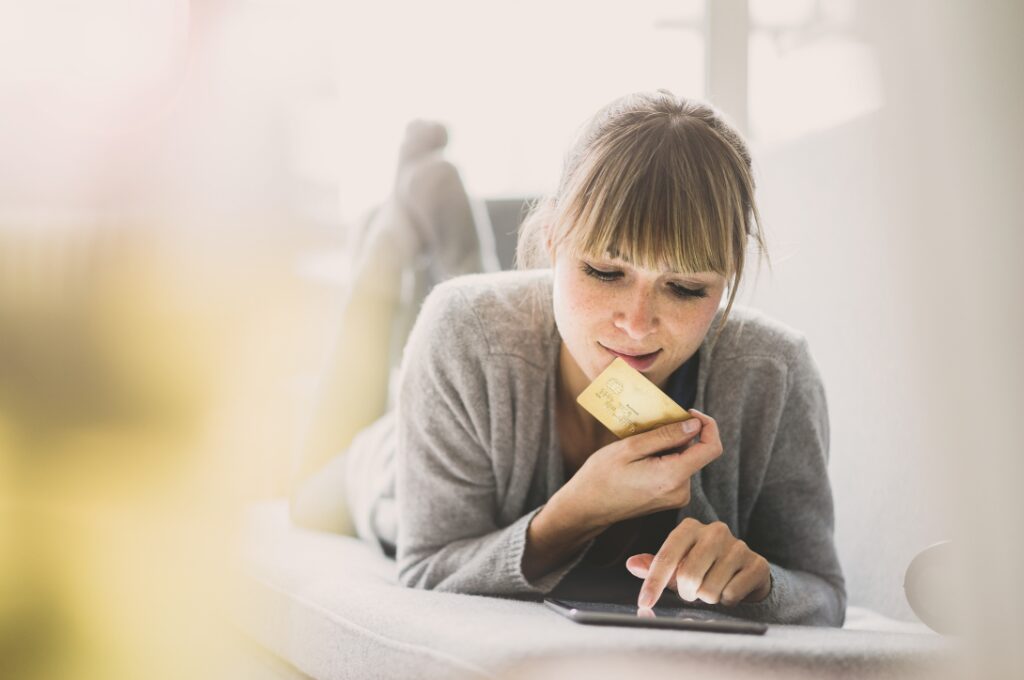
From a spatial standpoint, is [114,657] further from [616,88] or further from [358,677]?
[616,88]

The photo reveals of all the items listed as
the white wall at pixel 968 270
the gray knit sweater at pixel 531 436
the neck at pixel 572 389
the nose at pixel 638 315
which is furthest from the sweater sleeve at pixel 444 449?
the white wall at pixel 968 270

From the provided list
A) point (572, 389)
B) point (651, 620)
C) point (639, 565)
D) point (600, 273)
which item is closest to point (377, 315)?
point (572, 389)

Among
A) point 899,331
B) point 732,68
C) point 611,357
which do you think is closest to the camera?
point 611,357

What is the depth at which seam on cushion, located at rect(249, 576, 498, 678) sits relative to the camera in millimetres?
737

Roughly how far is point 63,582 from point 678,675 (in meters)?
1.22

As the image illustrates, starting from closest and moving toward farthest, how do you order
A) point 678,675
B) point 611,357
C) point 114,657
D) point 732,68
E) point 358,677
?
point 678,675 → point 358,677 → point 611,357 → point 114,657 → point 732,68

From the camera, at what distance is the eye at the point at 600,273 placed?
3.34ft

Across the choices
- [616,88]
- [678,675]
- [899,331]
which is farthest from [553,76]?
[678,675]

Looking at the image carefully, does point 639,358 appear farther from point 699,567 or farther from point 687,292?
point 699,567

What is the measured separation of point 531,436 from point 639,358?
192 mm

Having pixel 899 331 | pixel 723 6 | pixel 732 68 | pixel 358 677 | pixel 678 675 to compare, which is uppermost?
pixel 723 6

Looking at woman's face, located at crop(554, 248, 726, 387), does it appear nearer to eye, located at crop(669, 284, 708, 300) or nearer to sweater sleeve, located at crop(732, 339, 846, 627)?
eye, located at crop(669, 284, 708, 300)

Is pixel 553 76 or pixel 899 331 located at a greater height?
pixel 553 76

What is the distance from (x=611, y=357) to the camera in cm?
104
